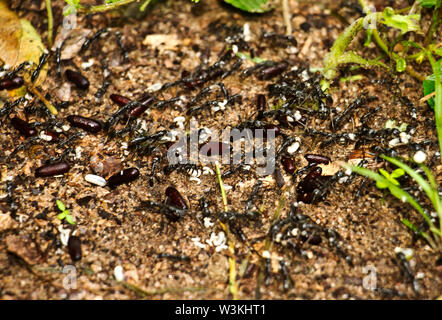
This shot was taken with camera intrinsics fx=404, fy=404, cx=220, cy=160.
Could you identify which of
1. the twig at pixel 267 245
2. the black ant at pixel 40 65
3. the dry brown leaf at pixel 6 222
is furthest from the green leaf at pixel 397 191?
the black ant at pixel 40 65

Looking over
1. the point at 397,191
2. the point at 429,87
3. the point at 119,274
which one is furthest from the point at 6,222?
the point at 429,87

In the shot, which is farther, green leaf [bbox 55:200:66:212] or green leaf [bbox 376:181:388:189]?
green leaf [bbox 55:200:66:212]

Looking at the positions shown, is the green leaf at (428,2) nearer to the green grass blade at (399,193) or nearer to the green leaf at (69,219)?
the green grass blade at (399,193)

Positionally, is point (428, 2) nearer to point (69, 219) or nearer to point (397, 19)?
point (397, 19)

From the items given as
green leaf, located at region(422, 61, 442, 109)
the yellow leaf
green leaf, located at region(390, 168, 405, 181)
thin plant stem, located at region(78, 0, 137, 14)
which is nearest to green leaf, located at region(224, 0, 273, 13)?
thin plant stem, located at region(78, 0, 137, 14)

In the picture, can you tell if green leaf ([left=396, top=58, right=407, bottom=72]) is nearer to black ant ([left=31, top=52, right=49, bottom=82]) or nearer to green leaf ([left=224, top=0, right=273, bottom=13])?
green leaf ([left=224, top=0, right=273, bottom=13])

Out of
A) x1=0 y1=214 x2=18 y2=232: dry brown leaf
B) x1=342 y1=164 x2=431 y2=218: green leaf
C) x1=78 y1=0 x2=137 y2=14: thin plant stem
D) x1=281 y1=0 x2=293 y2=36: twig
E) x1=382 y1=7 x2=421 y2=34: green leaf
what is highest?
x1=281 y1=0 x2=293 y2=36: twig
